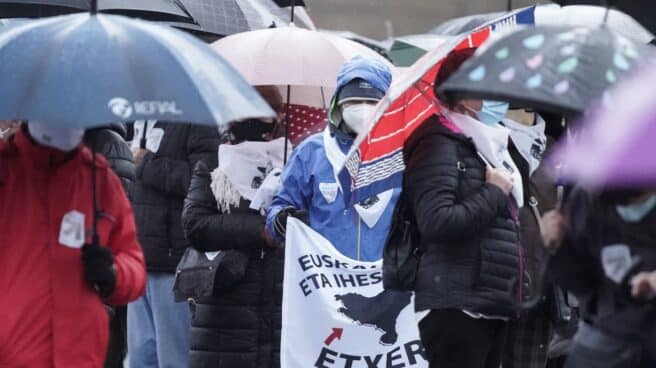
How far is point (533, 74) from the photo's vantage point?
4645mm

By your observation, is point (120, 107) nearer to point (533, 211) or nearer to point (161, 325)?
point (533, 211)

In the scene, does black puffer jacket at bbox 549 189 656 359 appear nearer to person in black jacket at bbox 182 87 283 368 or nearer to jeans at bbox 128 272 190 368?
person in black jacket at bbox 182 87 283 368

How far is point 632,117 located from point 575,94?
0.18 meters

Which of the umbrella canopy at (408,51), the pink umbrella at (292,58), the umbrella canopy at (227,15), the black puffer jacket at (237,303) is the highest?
the pink umbrella at (292,58)

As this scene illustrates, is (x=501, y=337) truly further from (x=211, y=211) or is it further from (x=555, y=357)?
(x=555, y=357)

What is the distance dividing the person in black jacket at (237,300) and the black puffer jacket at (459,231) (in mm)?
1417

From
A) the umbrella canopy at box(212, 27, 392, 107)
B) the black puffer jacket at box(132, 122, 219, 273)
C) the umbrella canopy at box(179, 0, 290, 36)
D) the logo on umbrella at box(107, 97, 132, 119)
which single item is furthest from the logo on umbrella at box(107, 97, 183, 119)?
the umbrella canopy at box(179, 0, 290, 36)

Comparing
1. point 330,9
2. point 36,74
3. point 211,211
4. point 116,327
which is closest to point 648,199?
point 36,74

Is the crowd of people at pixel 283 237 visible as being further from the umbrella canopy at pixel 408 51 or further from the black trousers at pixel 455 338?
the umbrella canopy at pixel 408 51

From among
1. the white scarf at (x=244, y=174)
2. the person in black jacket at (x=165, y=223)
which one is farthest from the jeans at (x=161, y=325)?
the white scarf at (x=244, y=174)

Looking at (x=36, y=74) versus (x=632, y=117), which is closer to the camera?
(x=632, y=117)

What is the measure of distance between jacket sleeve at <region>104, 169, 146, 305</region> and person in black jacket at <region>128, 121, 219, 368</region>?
9.59ft

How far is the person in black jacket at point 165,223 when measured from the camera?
28.2 ft

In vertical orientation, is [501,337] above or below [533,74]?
below
